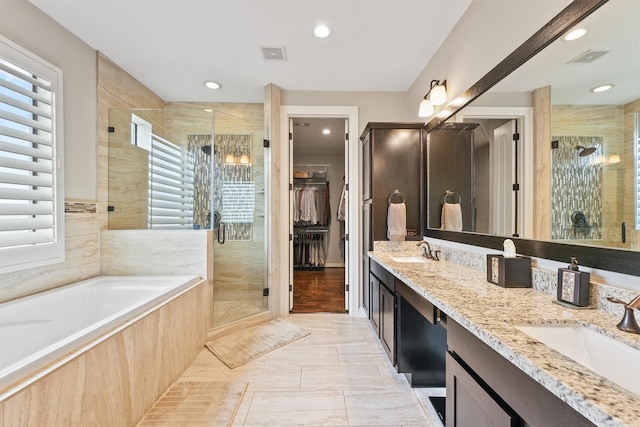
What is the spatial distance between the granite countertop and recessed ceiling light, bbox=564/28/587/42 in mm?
1061

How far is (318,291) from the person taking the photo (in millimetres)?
3895

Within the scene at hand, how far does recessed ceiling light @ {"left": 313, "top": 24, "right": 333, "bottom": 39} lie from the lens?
199 centimetres

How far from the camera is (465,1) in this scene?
5.72 feet

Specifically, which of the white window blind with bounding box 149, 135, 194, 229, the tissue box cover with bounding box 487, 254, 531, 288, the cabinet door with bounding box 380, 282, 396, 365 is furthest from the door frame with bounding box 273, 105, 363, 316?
the tissue box cover with bounding box 487, 254, 531, 288

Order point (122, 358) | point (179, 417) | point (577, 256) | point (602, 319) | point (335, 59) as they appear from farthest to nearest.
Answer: point (335, 59) → point (179, 417) → point (122, 358) → point (577, 256) → point (602, 319)

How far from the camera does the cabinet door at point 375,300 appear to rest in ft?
7.35

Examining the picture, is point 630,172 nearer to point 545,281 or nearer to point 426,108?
point 545,281

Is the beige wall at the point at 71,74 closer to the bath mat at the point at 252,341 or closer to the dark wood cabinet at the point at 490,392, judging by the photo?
the bath mat at the point at 252,341

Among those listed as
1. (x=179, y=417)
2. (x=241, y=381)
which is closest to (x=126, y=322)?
(x=179, y=417)

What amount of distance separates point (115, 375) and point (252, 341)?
3.81 ft

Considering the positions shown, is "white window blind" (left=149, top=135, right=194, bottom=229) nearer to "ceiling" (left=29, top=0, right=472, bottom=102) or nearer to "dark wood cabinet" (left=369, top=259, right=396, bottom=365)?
"ceiling" (left=29, top=0, right=472, bottom=102)

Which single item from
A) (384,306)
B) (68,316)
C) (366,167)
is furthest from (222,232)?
(384,306)

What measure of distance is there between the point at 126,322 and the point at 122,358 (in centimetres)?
18

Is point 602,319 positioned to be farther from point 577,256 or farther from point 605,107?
point 605,107
